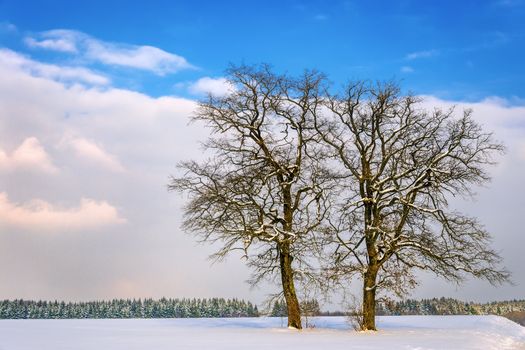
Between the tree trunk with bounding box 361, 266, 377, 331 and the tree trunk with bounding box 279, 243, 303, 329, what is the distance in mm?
3103

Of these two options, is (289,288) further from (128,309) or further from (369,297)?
(128,309)

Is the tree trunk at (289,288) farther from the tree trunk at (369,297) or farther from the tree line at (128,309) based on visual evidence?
the tree line at (128,309)

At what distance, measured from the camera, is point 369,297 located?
2522 cm

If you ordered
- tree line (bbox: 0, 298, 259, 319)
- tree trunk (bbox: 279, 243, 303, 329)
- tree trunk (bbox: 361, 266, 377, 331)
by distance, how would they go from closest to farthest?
tree trunk (bbox: 361, 266, 377, 331), tree trunk (bbox: 279, 243, 303, 329), tree line (bbox: 0, 298, 259, 319)

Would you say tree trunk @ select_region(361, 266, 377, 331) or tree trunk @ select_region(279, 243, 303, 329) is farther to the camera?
tree trunk @ select_region(279, 243, 303, 329)

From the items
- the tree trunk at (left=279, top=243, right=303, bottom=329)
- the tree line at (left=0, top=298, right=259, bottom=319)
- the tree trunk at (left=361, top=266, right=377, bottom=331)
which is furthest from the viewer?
the tree line at (left=0, top=298, right=259, bottom=319)

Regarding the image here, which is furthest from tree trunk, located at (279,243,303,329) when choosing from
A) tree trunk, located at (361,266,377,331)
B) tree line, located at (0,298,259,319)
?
tree line, located at (0,298,259,319)

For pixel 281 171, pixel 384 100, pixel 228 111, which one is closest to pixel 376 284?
pixel 281 171

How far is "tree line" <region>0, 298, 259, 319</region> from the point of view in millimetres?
84438

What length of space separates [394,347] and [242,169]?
12826mm

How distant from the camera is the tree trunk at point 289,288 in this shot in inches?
1009

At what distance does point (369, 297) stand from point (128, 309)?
76.5 meters

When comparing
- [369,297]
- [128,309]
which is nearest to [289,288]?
[369,297]

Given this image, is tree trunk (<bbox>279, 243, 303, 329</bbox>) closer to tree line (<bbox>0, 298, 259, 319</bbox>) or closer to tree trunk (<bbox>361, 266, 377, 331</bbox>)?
tree trunk (<bbox>361, 266, 377, 331</bbox>)
